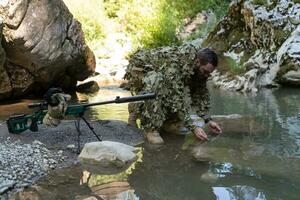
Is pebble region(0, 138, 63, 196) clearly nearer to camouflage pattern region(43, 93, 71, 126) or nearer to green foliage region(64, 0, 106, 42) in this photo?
camouflage pattern region(43, 93, 71, 126)

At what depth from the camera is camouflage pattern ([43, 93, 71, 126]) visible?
529 cm

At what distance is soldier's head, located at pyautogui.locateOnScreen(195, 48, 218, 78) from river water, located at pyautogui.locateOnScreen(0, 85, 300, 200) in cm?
95

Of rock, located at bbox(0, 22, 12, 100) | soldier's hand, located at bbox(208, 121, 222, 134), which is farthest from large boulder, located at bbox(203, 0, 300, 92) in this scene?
soldier's hand, located at bbox(208, 121, 222, 134)

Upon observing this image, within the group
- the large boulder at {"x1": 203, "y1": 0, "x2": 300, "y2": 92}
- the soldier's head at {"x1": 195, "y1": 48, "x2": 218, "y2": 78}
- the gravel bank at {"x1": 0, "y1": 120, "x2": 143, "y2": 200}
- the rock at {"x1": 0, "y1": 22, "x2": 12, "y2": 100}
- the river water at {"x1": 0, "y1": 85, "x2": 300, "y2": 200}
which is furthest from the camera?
the large boulder at {"x1": 203, "y1": 0, "x2": 300, "y2": 92}

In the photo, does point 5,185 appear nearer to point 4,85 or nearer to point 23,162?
point 23,162

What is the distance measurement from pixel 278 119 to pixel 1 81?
259 inches

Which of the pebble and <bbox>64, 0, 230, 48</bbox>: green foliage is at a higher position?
<bbox>64, 0, 230, 48</bbox>: green foliage

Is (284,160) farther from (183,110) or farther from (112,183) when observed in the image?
(112,183)

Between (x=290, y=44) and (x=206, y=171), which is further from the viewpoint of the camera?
(x=290, y=44)

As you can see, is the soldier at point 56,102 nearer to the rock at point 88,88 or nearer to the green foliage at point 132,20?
the rock at point 88,88

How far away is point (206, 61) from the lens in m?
5.29

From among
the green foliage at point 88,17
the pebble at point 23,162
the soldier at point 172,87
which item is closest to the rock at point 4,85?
the soldier at point 172,87

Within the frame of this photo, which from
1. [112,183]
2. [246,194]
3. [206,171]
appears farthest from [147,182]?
[246,194]

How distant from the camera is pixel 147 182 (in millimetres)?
4379
